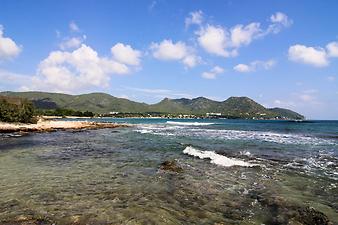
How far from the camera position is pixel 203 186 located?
1756cm

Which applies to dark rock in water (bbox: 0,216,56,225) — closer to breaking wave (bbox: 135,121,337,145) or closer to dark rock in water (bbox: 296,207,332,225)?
dark rock in water (bbox: 296,207,332,225)

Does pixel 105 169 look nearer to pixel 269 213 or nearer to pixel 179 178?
pixel 179 178

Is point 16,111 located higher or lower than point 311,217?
higher

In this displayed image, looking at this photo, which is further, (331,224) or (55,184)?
(55,184)

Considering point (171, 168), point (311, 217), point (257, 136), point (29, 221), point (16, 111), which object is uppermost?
point (16, 111)

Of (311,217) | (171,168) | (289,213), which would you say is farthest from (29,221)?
(171,168)

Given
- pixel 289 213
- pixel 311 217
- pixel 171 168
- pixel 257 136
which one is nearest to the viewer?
pixel 311 217

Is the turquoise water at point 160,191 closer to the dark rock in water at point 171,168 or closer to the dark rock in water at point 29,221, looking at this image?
the dark rock in water at point 29,221

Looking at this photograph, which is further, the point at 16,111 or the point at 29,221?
the point at 16,111

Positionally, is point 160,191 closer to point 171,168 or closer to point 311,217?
point 171,168

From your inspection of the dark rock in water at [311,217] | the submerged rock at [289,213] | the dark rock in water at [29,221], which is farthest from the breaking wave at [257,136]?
the dark rock in water at [29,221]

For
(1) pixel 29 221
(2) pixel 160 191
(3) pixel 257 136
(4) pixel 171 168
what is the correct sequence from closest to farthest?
(1) pixel 29 221, (2) pixel 160 191, (4) pixel 171 168, (3) pixel 257 136

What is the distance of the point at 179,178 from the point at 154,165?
516 cm

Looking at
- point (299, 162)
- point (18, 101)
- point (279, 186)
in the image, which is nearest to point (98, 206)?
point (279, 186)
